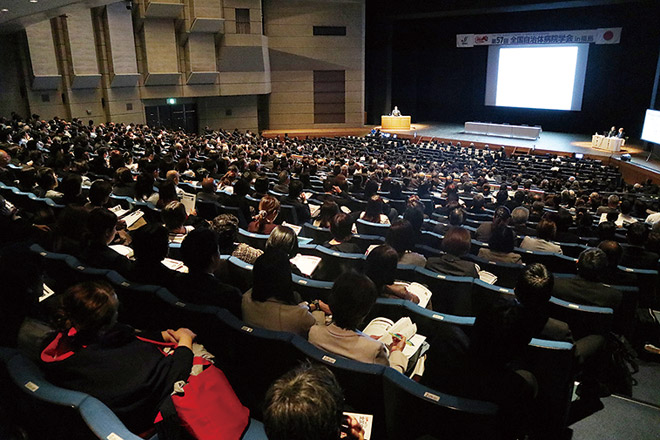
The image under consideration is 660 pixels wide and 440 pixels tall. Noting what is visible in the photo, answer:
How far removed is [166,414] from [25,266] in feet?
4.59

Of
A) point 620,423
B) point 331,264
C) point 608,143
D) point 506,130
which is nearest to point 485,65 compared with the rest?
point 506,130

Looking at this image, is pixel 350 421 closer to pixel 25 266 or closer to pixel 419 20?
pixel 25 266

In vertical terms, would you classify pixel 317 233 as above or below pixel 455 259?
below

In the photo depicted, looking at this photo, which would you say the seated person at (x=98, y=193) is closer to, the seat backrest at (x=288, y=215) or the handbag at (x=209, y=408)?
the seat backrest at (x=288, y=215)

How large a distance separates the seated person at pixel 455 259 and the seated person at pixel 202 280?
1.82 meters

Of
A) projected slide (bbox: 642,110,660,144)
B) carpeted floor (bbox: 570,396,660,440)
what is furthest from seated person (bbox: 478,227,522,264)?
projected slide (bbox: 642,110,660,144)

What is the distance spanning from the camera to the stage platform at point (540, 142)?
15.9 meters

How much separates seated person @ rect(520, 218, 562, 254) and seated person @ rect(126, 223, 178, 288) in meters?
4.11

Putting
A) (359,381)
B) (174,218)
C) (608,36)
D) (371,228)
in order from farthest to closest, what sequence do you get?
(608,36)
(371,228)
(174,218)
(359,381)

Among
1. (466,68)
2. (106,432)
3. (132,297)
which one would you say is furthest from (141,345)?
(466,68)

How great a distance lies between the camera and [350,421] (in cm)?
190

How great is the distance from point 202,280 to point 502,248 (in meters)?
3.10

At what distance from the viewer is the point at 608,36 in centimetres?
2023

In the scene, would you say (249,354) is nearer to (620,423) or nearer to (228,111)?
(620,423)
